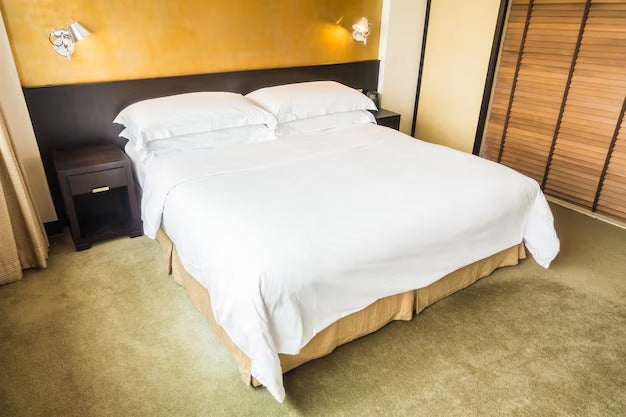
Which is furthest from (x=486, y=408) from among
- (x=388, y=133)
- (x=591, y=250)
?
(x=388, y=133)

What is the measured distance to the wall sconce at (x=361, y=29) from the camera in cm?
337

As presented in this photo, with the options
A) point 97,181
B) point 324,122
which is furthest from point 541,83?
point 97,181

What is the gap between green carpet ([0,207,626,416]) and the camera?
158cm

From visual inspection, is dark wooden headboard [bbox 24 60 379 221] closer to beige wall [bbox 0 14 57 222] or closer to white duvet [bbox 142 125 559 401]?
beige wall [bbox 0 14 57 222]

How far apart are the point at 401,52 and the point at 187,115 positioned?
214 cm

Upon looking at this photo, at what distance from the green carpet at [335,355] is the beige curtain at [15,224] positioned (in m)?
0.08

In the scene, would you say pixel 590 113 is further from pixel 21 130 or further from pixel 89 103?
pixel 21 130

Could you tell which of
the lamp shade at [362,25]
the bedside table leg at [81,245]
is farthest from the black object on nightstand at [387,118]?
the bedside table leg at [81,245]

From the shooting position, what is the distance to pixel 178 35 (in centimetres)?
276

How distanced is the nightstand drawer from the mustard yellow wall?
0.62 m

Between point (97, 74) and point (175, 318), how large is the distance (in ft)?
5.25

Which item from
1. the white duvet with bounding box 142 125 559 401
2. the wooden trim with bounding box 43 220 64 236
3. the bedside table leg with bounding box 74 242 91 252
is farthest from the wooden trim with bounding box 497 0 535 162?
the wooden trim with bounding box 43 220 64 236

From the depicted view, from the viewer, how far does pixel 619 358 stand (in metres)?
1.82

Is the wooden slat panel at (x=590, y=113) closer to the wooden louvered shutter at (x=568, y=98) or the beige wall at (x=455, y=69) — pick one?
the wooden louvered shutter at (x=568, y=98)
